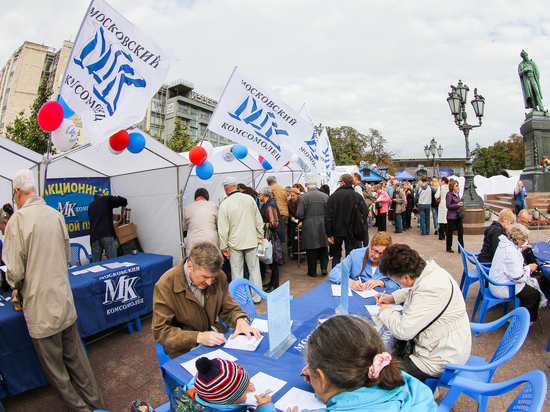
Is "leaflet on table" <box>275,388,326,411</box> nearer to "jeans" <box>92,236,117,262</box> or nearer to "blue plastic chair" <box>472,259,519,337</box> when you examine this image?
"blue plastic chair" <box>472,259,519,337</box>

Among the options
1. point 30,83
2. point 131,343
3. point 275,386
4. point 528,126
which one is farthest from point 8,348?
point 30,83

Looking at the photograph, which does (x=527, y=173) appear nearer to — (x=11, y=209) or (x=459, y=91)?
(x=459, y=91)

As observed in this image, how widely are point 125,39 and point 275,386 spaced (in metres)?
3.60

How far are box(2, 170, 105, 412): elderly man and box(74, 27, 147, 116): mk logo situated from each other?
1126mm

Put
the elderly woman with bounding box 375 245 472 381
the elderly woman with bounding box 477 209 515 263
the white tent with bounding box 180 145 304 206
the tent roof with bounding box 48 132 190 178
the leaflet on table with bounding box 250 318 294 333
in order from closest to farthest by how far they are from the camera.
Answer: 1. the elderly woman with bounding box 375 245 472 381
2. the leaflet on table with bounding box 250 318 294 333
3. the elderly woman with bounding box 477 209 515 263
4. the tent roof with bounding box 48 132 190 178
5. the white tent with bounding box 180 145 304 206

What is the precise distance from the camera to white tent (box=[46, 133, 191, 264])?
5.34 m

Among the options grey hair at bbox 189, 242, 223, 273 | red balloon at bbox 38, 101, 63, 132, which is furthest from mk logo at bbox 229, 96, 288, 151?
grey hair at bbox 189, 242, 223, 273

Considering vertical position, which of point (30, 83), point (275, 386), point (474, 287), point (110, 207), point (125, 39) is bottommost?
point (474, 287)

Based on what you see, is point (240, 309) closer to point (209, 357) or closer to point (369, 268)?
point (209, 357)

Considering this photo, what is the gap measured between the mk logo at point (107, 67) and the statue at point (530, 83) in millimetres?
18373

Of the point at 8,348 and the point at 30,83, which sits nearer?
the point at 8,348

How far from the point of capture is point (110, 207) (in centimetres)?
519

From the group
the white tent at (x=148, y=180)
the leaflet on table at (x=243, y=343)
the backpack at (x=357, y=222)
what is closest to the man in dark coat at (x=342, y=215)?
the backpack at (x=357, y=222)

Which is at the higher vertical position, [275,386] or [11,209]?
[11,209]
